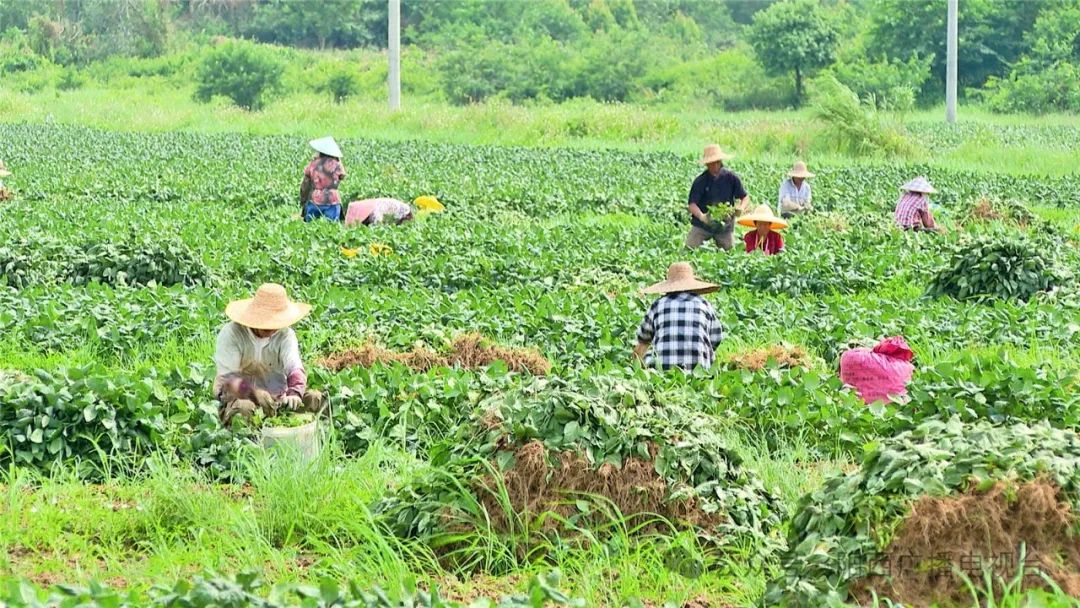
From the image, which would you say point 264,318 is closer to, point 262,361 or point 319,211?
point 262,361

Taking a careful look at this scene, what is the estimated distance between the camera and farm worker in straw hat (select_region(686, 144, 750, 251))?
51.0 feet

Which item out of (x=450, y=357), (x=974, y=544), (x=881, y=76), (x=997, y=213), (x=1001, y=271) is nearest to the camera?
(x=974, y=544)

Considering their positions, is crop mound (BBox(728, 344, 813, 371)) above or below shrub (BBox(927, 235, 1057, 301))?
below

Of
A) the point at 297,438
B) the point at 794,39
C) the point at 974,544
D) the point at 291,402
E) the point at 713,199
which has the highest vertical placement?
the point at 794,39

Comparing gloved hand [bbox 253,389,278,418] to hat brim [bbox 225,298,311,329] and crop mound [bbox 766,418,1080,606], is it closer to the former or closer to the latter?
hat brim [bbox 225,298,311,329]

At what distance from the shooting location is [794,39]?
54.7 meters

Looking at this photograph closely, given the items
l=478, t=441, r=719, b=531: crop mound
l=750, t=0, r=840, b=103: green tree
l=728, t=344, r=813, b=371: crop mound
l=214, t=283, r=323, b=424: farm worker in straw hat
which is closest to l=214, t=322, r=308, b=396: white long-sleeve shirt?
l=214, t=283, r=323, b=424: farm worker in straw hat

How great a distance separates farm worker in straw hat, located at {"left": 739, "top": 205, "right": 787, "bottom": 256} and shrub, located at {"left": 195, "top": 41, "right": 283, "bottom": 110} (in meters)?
38.2

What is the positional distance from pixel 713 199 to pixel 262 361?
8139 millimetres

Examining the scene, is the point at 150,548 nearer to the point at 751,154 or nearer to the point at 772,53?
the point at 751,154

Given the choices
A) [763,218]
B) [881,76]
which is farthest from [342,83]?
[763,218]

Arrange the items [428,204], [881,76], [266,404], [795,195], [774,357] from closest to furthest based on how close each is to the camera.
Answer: [266,404] → [774,357] → [795,195] → [428,204] → [881,76]

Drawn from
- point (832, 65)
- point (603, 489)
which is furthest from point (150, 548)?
point (832, 65)

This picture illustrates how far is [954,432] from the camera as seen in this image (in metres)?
5.94
